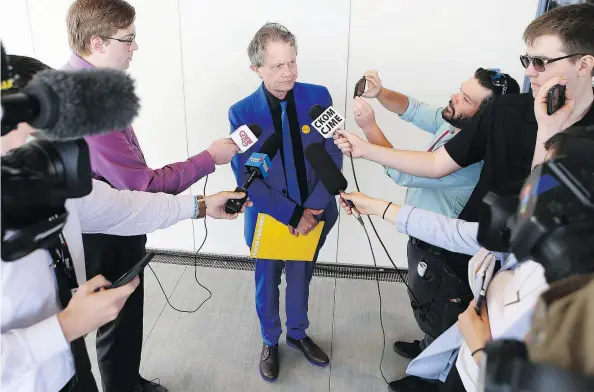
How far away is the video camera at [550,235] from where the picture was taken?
0.55 meters

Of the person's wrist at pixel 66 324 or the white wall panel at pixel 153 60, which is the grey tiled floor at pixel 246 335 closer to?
the white wall panel at pixel 153 60

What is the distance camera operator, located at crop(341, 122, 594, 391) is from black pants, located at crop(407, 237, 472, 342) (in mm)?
49

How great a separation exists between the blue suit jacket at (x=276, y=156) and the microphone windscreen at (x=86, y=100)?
42.1 inches

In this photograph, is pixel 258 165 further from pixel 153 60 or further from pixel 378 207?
pixel 153 60

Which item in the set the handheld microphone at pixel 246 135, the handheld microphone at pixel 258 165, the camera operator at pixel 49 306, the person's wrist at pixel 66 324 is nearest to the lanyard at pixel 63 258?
the camera operator at pixel 49 306

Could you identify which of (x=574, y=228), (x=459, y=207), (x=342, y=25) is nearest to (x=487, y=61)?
(x=342, y=25)

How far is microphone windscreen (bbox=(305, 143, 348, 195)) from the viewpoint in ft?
5.68

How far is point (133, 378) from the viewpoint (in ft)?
6.49

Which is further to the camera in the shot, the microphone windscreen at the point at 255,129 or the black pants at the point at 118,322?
the microphone windscreen at the point at 255,129

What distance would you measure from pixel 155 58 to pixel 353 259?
1.64m

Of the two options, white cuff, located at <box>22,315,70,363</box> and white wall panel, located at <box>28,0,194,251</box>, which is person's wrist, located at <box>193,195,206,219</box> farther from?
white wall panel, located at <box>28,0,194,251</box>

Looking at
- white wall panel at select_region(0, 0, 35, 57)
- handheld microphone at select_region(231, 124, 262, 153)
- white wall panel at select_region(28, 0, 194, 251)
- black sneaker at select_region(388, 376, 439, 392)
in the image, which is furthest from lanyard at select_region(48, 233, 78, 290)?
white wall panel at select_region(0, 0, 35, 57)

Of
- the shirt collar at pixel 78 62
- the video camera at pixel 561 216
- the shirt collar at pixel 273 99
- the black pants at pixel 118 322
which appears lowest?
the black pants at pixel 118 322

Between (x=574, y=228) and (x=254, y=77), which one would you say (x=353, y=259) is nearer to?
(x=254, y=77)
